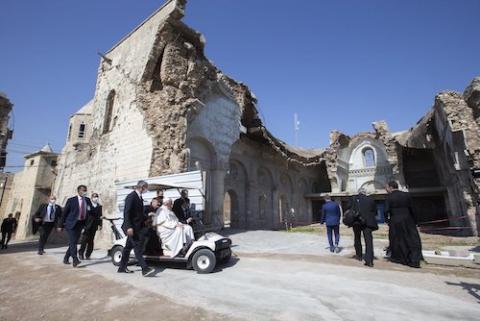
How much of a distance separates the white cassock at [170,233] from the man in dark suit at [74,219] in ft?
6.59

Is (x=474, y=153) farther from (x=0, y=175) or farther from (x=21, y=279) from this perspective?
(x=0, y=175)

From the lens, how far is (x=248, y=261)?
6395 mm

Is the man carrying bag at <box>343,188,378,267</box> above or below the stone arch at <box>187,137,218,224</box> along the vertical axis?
below

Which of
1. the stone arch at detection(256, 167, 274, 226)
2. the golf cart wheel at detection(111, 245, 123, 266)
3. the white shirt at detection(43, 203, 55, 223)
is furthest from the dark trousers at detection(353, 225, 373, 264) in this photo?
the stone arch at detection(256, 167, 274, 226)

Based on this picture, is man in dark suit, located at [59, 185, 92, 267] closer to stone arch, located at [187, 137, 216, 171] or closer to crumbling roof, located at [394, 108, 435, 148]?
stone arch, located at [187, 137, 216, 171]

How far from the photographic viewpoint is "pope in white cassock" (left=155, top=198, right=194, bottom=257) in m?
5.55

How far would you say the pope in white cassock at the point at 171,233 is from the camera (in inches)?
219

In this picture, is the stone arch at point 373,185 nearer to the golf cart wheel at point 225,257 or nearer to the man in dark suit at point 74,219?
the golf cart wheel at point 225,257

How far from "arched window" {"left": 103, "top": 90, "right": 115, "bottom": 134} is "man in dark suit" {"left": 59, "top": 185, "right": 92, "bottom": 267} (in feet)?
28.1

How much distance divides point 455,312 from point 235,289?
2689mm

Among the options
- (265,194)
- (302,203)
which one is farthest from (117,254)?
(302,203)

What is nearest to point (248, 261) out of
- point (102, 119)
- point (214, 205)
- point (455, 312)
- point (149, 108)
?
point (455, 312)

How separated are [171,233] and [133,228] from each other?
2.89ft

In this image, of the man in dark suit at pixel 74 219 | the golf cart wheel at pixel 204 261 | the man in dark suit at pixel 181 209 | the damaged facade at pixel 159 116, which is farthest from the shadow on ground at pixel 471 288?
the damaged facade at pixel 159 116
